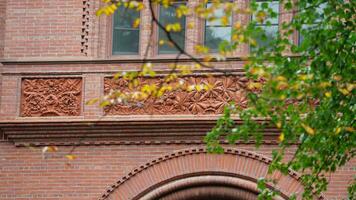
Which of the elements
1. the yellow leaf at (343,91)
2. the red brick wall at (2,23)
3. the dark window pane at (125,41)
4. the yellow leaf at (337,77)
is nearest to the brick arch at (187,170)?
the dark window pane at (125,41)

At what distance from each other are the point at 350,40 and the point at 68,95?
6050 millimetres

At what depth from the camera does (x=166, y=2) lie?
454 inches

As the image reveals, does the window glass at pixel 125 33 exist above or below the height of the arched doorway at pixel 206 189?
above

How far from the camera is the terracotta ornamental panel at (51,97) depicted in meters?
19.2

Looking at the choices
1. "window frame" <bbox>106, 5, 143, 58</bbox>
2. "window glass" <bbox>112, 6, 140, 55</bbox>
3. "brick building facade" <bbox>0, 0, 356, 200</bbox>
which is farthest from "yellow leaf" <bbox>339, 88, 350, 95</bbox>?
"window glass" <bbox>112, 6, 140, 55</bbox>

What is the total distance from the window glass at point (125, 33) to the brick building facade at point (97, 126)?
113 millimetres

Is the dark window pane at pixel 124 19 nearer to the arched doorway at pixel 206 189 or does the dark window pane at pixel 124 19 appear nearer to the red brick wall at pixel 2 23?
the red brick wall at pixel 2 23

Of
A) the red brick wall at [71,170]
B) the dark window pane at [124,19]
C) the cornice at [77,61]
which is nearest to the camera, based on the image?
the red brick wall at [71,170]

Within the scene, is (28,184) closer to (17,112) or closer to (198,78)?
(17,112)

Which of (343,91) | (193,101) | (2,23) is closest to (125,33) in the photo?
(193,101)

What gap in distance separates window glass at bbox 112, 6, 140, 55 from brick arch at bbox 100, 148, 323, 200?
6.22 ft

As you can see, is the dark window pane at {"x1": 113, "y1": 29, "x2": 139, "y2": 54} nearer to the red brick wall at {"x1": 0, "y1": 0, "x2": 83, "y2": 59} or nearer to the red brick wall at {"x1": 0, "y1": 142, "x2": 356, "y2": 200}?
the red brick wall at {"x1": 0, "y1": 0, "x2": 83, "y2": 59}

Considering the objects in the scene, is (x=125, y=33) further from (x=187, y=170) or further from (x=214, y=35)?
(x=187, y=170)

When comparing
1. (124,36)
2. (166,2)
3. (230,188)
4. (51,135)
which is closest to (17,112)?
(51,135)
